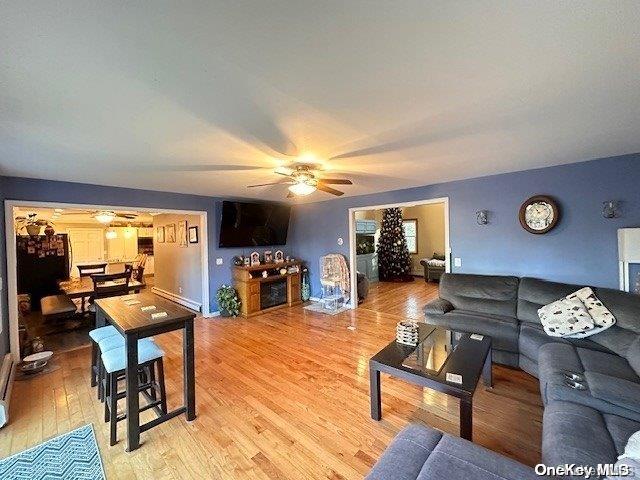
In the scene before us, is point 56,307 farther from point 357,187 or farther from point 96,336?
point 357,187

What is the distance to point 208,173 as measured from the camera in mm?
3271

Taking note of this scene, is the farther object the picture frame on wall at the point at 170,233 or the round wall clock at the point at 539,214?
the picture frame on wall at the point at 170,233

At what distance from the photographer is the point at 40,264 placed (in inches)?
227

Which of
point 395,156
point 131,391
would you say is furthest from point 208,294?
point 395,156

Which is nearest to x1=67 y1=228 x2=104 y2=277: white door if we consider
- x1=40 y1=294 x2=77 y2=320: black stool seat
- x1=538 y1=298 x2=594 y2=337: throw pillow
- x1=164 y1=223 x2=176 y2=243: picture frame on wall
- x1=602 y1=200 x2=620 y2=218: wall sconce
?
x1=164 y1=223 x2=176 y2=243: picture frame on wall

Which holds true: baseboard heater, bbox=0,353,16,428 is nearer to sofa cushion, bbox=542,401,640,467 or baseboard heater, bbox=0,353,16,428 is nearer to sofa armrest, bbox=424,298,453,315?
sofa cushion, bbox=542,401,640,467

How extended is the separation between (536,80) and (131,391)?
3.18 meters

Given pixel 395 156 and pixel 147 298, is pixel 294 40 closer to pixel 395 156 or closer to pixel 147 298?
pixel 395 156

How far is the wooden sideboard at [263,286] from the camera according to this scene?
514cm

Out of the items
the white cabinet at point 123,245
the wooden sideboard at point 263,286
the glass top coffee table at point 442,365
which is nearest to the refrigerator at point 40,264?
the white cabinet at point 123,245

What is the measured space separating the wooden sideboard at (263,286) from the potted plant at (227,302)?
0.11 metres

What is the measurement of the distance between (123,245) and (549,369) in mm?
11427

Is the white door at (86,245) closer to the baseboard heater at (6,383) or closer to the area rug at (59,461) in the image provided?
the baseboard heater at (6,383)

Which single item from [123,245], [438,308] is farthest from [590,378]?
[123,245]
